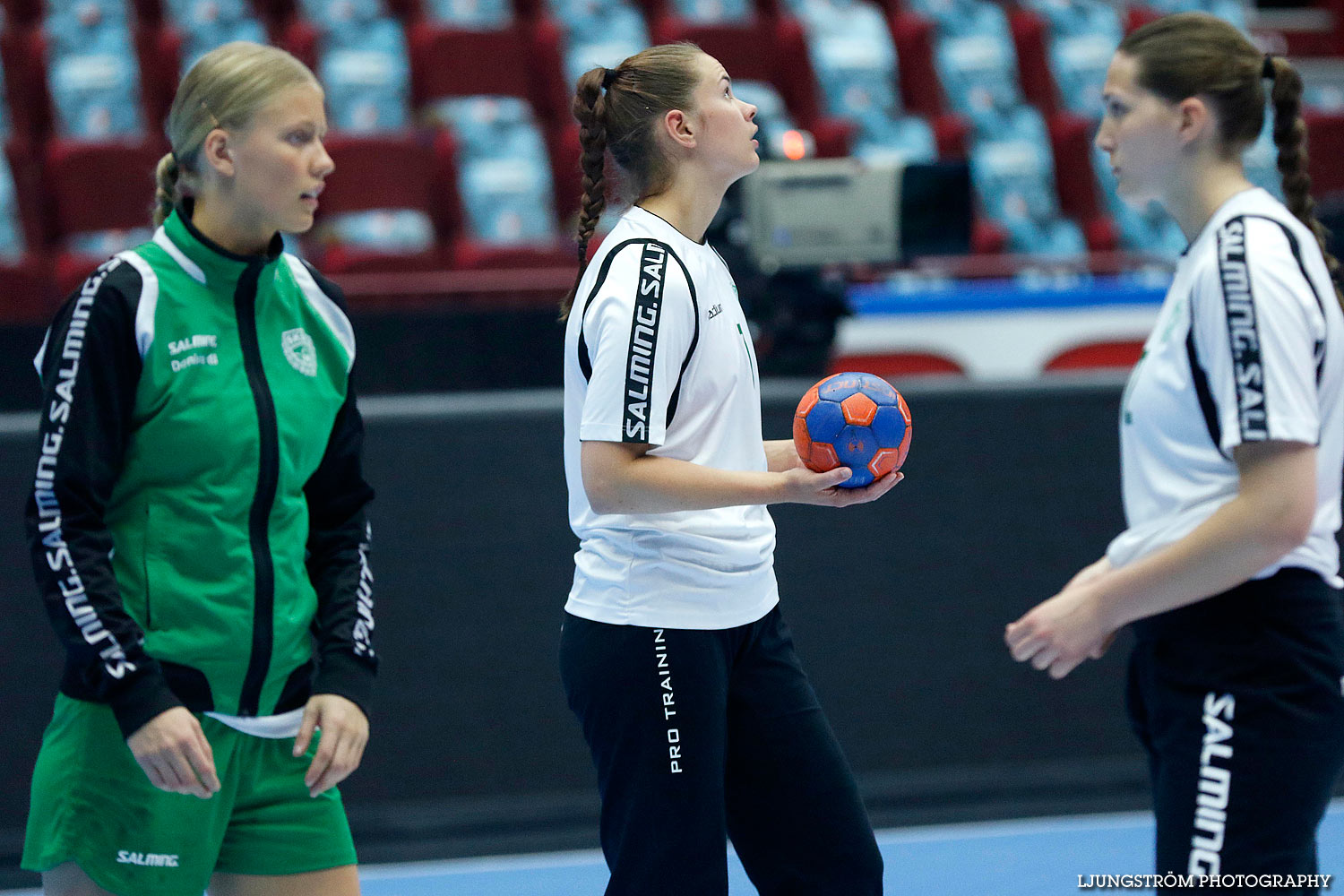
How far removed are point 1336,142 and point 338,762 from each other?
7772mm

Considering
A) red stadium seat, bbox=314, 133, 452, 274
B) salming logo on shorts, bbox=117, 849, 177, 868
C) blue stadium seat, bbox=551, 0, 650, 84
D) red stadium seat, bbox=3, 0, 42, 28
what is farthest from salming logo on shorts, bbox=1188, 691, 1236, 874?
red stadium seat, bbox=3, 0, 42, 28

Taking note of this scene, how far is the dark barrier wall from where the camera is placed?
3.77 meters

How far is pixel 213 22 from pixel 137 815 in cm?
636

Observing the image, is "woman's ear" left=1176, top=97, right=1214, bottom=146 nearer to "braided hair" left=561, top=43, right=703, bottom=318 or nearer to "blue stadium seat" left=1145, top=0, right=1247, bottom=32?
"braided hair" left=561, top=43, right=703, bottom=318

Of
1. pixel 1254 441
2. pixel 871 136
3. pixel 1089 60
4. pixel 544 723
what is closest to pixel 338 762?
pixel 1254 441

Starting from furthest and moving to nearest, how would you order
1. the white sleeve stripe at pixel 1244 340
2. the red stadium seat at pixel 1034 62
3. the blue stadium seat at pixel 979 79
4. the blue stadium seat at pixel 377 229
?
the red stadium seat at pixel 1034 62, the blue stadium seat at pixel 979 79, the blue stadium seat at pixel 377 229, the white sleeve stripe at pixel 1244 340

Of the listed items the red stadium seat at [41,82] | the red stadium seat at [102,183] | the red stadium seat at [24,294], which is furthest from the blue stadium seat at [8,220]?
the red stadium seat at [41,82]

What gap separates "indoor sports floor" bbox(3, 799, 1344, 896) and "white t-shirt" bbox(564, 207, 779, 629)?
1729mm

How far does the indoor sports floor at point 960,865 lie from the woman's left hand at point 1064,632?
5.94 feet

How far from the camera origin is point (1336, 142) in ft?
26.8

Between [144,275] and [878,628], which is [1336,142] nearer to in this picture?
[878,628]

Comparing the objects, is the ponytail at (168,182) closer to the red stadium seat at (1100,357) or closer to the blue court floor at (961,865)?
the blue court floor at (961,865)

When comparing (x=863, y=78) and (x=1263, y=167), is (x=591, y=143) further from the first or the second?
(x=1263, y=167)

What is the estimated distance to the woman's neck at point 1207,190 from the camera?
198cm
